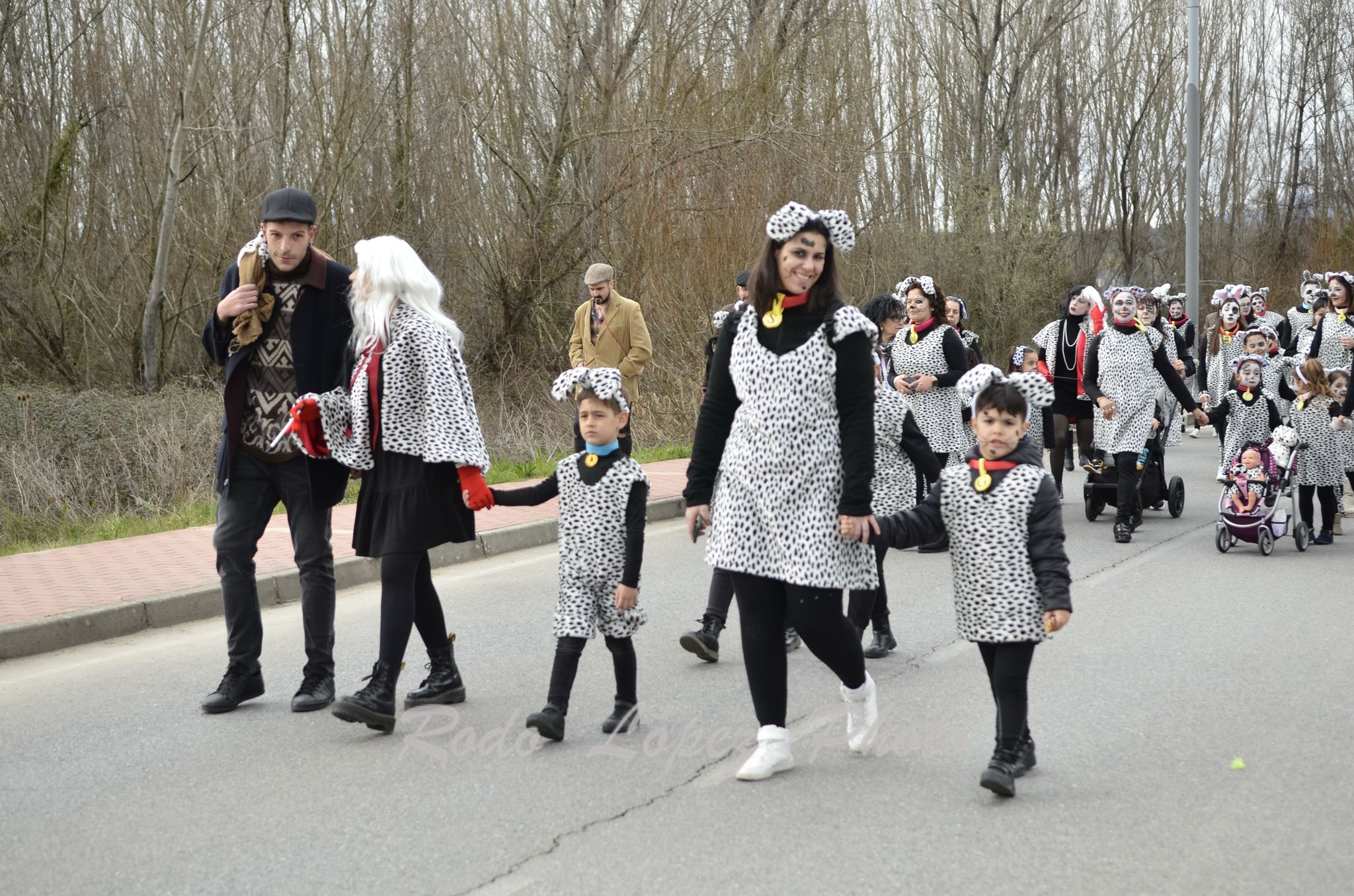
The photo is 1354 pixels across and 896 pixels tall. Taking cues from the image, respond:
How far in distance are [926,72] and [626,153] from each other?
1309 centimetres

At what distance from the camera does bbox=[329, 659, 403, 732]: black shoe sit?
210 inches

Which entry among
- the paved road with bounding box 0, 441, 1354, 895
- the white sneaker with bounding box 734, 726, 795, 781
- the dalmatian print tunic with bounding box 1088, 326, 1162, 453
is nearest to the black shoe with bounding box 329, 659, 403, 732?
the paved road with bounding box 0, 441, 1354, 895

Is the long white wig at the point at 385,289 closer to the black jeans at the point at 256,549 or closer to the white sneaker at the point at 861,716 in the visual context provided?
the black jeans at the point at 256,549

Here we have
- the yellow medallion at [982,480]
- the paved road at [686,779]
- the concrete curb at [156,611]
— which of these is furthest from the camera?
the concrete curb at [156,611]

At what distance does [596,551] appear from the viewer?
5383 millimetres

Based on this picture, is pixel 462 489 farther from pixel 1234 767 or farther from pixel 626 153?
pixel 626 153

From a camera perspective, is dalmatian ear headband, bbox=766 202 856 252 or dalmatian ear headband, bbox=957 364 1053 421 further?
dalmatian ear headband, bbox=957 364 1053 421

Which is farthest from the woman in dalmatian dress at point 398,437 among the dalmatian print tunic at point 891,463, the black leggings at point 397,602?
the dalmatian print tunic at point 891,463

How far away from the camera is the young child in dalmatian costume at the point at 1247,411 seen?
11320mm

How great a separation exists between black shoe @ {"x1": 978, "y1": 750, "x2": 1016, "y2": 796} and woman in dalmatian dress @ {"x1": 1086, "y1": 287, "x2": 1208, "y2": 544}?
6.72m

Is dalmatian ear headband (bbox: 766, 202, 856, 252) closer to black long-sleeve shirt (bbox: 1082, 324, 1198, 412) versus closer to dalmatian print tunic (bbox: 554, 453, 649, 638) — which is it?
dalmatian print tunic (bbox: 554, 453, 649, 638)

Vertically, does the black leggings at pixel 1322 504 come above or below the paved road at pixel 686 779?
above

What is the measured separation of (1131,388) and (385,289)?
7.37 meters

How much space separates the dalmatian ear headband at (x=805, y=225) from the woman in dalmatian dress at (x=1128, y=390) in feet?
22.8
